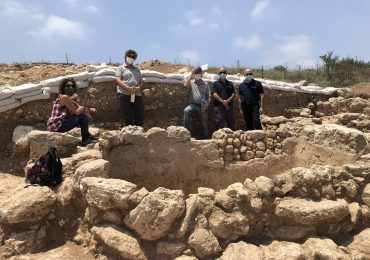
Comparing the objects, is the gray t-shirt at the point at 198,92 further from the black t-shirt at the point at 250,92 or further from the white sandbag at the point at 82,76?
the white sandbag at the point at 82,76

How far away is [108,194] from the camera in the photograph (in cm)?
417

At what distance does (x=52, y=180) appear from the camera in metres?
4.85

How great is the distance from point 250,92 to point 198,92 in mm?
1145

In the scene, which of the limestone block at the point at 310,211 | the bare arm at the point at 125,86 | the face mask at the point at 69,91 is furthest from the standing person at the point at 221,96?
the limestone block at the point at 310,211

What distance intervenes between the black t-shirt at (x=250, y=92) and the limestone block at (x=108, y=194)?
14.7 ft

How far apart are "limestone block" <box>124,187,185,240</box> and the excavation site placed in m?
0.01

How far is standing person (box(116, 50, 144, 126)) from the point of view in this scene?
7.29 m

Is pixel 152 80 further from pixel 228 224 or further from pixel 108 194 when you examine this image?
pixel 228 224

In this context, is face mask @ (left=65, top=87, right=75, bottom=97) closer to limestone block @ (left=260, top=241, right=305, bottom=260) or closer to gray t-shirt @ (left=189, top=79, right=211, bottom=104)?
gray t-shirt @ (left=189, top=79, right=211, bottom=104)

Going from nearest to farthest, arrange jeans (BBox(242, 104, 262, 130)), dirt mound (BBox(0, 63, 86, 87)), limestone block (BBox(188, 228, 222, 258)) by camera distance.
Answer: limestone block (BBox(188, 228, 222, 258)) → jeans (BBox(242, 104, 262, 130)) → dirt mound (BBox(0, 63, 86, 87))

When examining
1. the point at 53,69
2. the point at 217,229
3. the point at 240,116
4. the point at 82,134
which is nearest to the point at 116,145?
the point at 82,134

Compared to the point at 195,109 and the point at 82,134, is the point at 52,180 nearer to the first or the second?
the point at 82,134

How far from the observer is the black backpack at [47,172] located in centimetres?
485

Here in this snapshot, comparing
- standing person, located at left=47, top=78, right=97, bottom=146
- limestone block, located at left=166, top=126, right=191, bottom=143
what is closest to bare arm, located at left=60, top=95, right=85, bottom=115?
standing person, located at left=47, top=78, right=97, bottom=146
